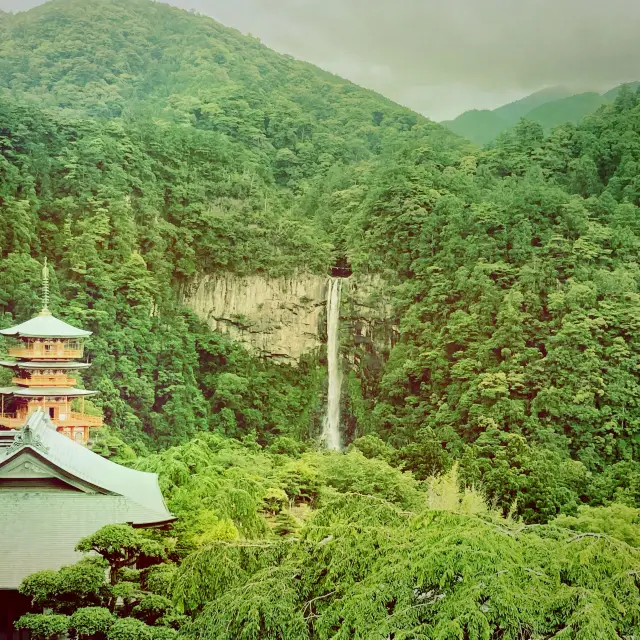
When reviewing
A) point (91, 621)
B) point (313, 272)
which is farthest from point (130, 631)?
point (313, 272)

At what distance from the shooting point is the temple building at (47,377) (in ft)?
42.0

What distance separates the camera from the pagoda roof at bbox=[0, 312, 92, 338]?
12.9 meters

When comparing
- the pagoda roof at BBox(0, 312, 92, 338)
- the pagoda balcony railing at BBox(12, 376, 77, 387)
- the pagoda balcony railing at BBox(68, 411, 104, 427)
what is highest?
the pagoda roof at BBox(0, 312, 92, 338)

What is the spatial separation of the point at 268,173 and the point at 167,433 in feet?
25.6

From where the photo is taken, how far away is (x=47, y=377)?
511 inches

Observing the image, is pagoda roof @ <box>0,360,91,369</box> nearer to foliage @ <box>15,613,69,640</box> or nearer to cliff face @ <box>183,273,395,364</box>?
cliff face @ <box>183,273,395,364</box>

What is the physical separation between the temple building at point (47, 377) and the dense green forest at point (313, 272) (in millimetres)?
646

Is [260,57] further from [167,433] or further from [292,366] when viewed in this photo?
[167,433]

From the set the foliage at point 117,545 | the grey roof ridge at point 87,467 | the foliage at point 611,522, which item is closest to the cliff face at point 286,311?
the foliage at point 611,522

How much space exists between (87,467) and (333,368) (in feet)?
29.1

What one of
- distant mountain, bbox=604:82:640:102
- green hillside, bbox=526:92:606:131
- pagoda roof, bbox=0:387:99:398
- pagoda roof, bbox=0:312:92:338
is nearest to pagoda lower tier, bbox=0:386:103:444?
pagoda roof, bbox=0:387:99:398

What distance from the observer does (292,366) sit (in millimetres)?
18203

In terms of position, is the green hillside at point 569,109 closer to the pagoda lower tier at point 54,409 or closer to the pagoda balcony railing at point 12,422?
the pagoda lower tier at point 54,409

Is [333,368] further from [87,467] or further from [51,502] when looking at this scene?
[51,502]
